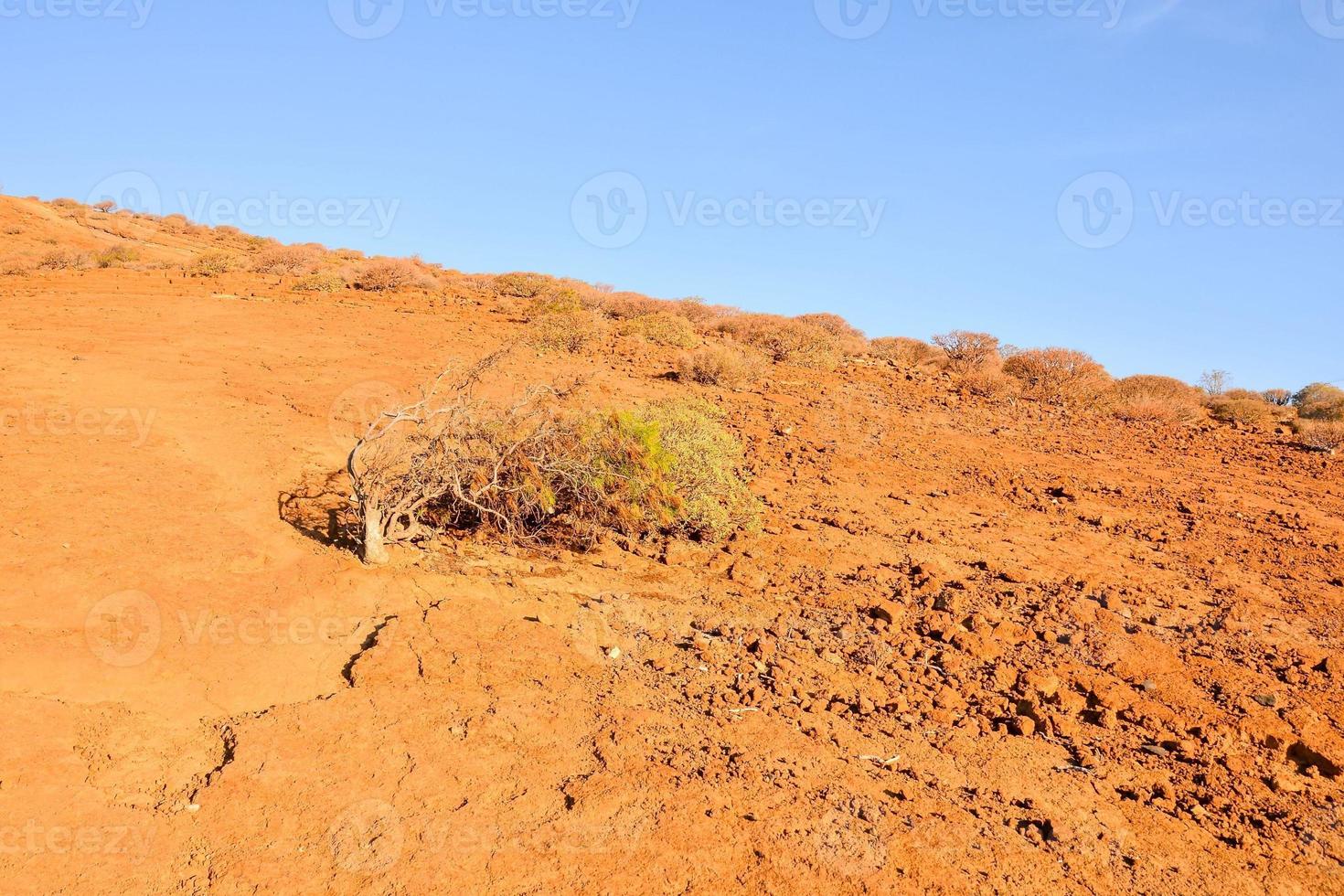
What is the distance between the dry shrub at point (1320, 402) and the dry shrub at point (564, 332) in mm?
13021

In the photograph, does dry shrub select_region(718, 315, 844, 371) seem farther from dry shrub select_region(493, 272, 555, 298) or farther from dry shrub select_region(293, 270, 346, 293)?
dry shrub select_region(293, 270, 346, 293)

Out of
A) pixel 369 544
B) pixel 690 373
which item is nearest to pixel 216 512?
pixel 369 544

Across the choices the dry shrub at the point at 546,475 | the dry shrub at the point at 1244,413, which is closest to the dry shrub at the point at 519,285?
the dry shrub at the point at 546,475

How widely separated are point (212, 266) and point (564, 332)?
1163cm

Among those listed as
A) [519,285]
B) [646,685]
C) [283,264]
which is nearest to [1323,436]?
[646,685]

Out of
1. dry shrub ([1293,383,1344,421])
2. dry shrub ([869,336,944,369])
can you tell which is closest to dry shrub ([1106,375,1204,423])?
dry shrub ([1293,383,1344,421])

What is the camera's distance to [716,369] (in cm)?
1269

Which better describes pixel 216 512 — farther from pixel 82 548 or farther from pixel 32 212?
pixel 32 212

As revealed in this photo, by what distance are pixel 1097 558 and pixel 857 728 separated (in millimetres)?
4129

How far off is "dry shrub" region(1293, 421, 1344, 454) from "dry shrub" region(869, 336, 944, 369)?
6368mm

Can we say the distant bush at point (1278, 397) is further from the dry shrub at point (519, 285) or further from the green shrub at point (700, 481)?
the dry shrub at point (519, 285)

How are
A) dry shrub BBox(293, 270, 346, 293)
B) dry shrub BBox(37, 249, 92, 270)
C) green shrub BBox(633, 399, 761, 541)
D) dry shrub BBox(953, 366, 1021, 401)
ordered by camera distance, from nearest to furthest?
1. green shrub BBox(633, 399, 761, 541)
2. dry shrub BBox(953, 366, 1021, 401)
3. dry shrub BBox(293, 270, 346, 293)
4. dry shrub BBox(37, 249, 92, 270)

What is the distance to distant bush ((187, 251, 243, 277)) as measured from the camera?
19.1 meters

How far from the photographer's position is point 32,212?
27.6 metres
